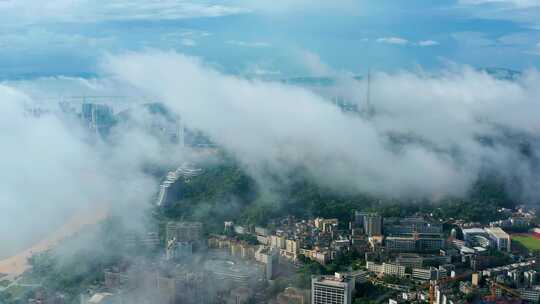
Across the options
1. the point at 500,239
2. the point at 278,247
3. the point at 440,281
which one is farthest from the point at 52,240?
the point at 500,239

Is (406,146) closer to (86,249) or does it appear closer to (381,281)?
(381,281)

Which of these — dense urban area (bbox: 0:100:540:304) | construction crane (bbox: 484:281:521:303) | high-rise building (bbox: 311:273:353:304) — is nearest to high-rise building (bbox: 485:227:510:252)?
dense urban area (bbox: 0:100:540:304)

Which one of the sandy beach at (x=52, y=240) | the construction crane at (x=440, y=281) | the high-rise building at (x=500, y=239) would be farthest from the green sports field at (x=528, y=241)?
the sandy beach at (x=52, y=240)

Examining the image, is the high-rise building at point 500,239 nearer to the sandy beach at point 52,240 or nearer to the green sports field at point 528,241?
the green sports field at point 528,241

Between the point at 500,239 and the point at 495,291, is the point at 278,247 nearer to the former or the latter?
the point at 495,291

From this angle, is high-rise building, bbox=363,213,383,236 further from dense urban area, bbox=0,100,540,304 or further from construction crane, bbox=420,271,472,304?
construction crane, bbox=420,271,472,304

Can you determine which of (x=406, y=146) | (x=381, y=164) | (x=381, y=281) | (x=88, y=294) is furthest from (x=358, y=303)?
(x=406, y=146)
